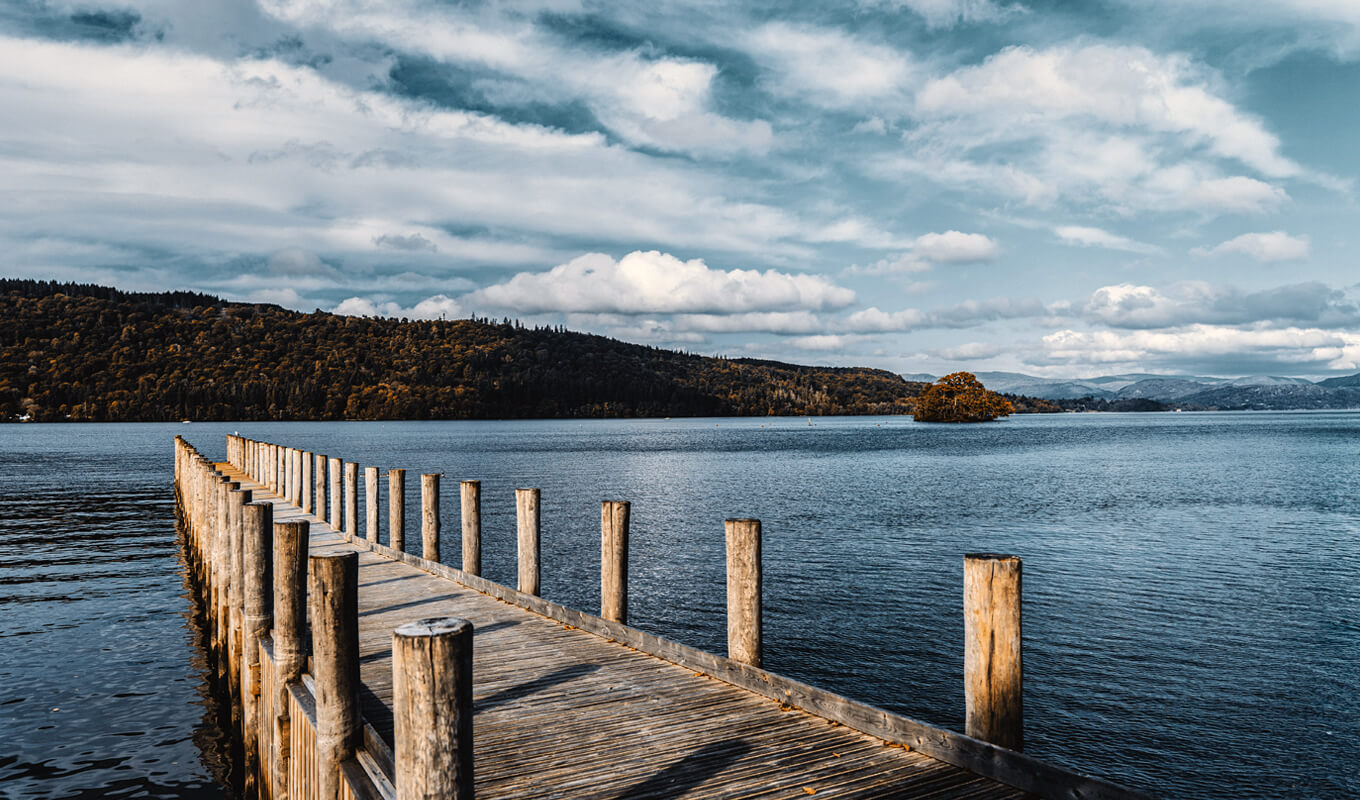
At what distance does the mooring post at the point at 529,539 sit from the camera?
11758 millimetres

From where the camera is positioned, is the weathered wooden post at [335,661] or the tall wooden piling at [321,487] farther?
the tall wooden piling at [321,487]

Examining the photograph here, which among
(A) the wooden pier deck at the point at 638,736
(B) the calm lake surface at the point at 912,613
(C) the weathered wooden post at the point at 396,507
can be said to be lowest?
(B) the calm lake surface at the point at 912,613

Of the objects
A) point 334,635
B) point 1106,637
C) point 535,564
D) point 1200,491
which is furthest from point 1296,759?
point 1200,491

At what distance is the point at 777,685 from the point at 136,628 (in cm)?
1563

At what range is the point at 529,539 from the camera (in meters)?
11.9

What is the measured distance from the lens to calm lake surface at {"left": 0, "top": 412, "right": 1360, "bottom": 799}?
11.6m

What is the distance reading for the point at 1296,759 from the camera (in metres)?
11.6

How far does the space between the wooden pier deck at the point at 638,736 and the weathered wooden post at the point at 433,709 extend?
1.78 meters

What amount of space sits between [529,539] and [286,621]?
4.76 meters

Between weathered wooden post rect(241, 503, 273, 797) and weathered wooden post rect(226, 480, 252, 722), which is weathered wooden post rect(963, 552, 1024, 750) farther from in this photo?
weathered wooden post rect(226, 480, 252, 722)

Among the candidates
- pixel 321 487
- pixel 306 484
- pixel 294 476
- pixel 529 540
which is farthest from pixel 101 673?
pixel 294 476

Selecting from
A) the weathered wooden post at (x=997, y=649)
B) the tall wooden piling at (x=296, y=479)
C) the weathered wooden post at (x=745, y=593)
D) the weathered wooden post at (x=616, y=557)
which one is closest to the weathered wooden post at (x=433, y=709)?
the weathered wooden post at (x=997, y=649)

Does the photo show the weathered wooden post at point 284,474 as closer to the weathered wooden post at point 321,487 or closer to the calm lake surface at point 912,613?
the calm lake surface at point 912,613

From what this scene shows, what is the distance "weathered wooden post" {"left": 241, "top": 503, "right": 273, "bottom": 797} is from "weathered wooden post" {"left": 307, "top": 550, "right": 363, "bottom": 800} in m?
3.74
